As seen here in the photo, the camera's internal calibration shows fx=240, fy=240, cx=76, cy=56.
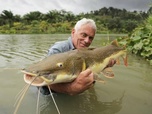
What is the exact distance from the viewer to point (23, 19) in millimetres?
47312

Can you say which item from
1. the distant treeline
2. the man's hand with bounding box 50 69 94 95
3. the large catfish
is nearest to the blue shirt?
the large catfish

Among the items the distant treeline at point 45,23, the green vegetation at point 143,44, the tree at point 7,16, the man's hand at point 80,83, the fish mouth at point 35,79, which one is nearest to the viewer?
the fish mouth at point 35,79

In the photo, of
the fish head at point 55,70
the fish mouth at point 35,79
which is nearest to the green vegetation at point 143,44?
the fish head at point 55,70

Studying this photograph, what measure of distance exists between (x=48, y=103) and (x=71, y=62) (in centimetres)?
128

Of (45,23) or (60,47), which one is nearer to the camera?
(60,47)

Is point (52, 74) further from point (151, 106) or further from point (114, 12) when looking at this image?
point (114, 12)

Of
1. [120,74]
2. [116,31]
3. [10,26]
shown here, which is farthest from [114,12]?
[120,74]

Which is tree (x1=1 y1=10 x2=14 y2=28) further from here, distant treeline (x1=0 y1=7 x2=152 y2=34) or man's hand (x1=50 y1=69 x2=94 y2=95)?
man's hand (x1=50 y1=69 x2=94 y2=95)

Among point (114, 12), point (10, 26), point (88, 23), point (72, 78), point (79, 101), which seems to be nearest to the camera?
point (72, 78)

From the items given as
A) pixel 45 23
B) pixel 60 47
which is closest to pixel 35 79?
pixel 60 47

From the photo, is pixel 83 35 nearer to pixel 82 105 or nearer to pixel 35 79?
pixel 82 105

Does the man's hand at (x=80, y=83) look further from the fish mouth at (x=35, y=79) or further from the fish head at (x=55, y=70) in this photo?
the fish mouth at (x=35, y=79)

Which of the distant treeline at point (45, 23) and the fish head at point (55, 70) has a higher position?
the fish head at point (55, 70)

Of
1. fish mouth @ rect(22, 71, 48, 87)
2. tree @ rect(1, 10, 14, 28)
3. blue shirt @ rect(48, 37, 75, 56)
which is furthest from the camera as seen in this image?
tree @ rect(1, 10, 14, 28)
